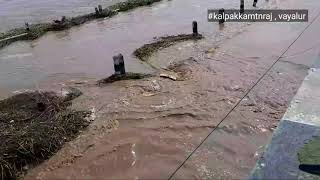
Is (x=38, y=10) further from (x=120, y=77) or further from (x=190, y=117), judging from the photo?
(x=190, y=117)

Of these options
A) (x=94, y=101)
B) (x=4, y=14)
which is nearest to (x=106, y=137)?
(x=94, y=101)

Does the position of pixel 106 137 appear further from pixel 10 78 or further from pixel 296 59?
pixel 296 59

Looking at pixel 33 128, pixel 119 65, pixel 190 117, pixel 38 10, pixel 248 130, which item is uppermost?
pixel 38 10

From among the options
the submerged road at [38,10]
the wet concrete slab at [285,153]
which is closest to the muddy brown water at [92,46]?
the submerged road at [38,10]

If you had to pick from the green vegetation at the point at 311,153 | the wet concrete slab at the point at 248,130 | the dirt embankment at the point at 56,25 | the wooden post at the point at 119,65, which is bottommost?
the wet concrete slab at the point at 248,130

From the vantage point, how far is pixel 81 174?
6.05m

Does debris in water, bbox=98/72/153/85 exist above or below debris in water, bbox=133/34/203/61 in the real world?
below

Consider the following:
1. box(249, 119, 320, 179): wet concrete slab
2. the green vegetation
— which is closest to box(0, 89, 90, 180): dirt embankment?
box(249, 119, 320, 179): wet concrete slab

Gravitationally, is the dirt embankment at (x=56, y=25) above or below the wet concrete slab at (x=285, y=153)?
above

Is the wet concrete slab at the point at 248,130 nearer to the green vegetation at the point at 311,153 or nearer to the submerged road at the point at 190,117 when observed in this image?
the submerged road at the point at 190,117

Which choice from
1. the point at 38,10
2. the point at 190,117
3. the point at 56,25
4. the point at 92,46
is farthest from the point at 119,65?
the point at 38,10

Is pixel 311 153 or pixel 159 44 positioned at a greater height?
pixel 159 44

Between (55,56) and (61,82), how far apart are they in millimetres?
2426

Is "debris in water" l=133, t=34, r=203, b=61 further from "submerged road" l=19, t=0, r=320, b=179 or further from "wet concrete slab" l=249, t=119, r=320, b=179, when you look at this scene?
"wet concrete slab" l=249, t=119, r=320, b=179
